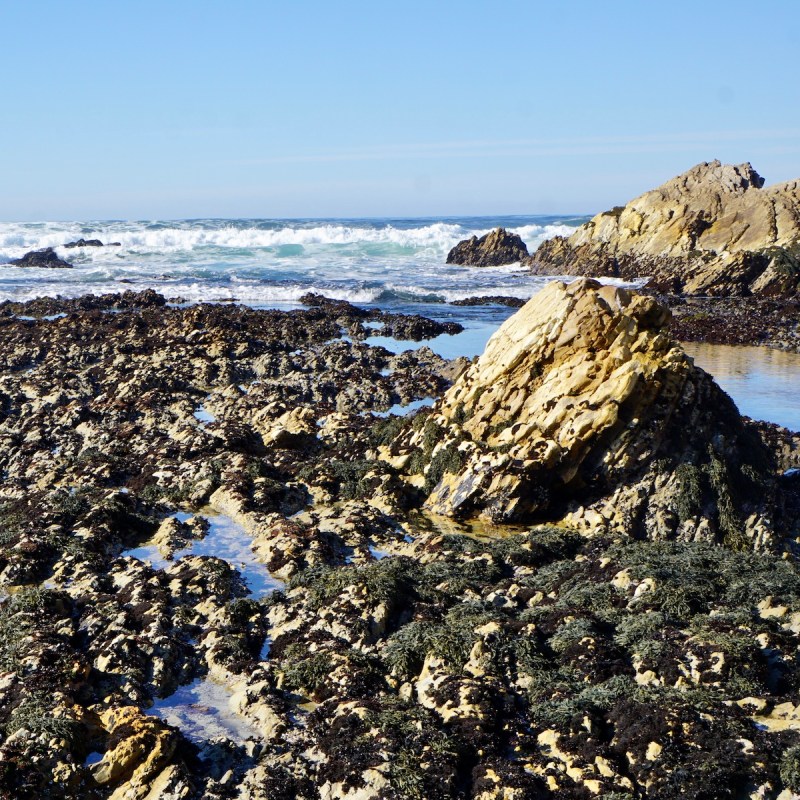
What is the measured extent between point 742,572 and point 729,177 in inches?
1931

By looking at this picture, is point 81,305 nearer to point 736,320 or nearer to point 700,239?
point 736,320

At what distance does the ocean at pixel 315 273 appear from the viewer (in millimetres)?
28562

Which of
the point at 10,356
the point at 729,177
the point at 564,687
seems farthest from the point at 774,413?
the point at 729,177

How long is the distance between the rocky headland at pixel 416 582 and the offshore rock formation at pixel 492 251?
1665 inches

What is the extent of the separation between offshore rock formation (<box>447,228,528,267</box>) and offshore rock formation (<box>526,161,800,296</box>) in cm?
330

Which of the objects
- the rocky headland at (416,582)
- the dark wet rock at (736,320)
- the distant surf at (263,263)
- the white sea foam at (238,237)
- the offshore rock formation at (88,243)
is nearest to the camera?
the rocky headland at (416,582)

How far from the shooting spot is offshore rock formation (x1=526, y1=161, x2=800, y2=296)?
43.1 metres

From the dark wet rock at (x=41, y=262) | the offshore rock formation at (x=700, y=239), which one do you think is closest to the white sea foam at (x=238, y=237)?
the dark wet rock at (x=41, y=262)

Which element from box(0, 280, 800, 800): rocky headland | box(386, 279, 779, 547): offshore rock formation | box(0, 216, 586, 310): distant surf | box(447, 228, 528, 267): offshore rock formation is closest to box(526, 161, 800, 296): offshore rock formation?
box(447, 228, 528, 267): offshore rock formation

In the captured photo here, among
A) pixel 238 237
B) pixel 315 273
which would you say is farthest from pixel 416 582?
pixel 238 237

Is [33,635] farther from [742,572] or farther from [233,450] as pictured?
[742,572]

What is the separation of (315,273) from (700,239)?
25141mm

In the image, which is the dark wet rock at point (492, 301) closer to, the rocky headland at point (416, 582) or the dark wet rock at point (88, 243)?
the rocky headland at point (416, 582)

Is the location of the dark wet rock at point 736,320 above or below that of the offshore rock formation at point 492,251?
below
